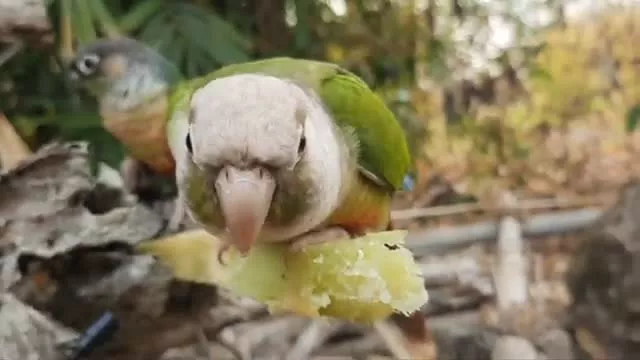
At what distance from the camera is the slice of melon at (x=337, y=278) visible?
46 cm

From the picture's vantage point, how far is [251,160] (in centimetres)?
36

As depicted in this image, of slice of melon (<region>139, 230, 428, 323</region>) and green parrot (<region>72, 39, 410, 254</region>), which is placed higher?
green parrot (<region>72, 39, 410, 254</region>)

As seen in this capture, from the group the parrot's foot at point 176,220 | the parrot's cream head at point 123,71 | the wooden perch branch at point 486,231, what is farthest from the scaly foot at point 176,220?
the wooden perch branch at point 486,231

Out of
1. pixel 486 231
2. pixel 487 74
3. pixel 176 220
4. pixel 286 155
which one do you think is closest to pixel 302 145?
pixel 286 155

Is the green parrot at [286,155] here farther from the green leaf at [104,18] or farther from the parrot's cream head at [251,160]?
the green leaf at [104,18]

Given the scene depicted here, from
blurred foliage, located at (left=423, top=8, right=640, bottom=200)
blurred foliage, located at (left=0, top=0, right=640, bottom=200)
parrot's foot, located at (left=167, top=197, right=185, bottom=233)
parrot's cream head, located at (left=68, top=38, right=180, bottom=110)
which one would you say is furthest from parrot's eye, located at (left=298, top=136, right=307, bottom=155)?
blurred foliage, located at (left=423, top=8, right=640, bottom=200)

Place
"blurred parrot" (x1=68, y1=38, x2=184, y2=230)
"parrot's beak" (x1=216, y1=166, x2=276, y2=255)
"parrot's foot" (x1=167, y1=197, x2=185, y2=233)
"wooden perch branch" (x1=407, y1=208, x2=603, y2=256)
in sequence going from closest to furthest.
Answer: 1. "parrot's beak" (x1=216, y1=166, x2=276, y2=255)
2. "parrot's foot" (x1=167, y1=197, x2=185, y2=233)
3. "blurred parrot" (x1=68, y1=38, x2=184, y2=230)
4. "wooden perch branch" (x1=407, y1=208, x2=603, y2=256)

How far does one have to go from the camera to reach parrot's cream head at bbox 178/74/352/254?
0.36m

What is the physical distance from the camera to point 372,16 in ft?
4.11

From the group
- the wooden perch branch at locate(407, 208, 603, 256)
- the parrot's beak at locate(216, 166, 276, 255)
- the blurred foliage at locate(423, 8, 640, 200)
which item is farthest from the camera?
the blurred foliage at locate(423, 8, 640, 200)

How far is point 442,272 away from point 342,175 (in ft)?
2.60

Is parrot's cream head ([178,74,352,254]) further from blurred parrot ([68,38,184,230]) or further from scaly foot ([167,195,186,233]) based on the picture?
blurred parrot ([68,38,184,230])

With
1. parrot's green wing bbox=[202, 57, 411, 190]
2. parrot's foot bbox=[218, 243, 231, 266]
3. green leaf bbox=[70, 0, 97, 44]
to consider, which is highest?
parrot's green wing bbox=[202, 57, 411, 190]

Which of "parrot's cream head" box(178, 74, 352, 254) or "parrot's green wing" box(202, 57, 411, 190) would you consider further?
"parrot's green wing" box(202, 57, 411, 190)
